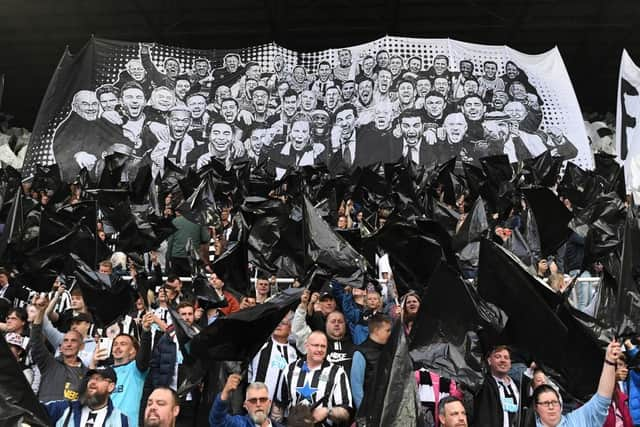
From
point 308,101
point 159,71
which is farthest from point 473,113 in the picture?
point 159,71

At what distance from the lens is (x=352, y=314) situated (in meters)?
6.63

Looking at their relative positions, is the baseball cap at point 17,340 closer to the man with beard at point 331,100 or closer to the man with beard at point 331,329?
the man with beard at point 331,329

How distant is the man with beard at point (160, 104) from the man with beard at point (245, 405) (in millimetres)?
8656

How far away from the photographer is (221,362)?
16.0 feet

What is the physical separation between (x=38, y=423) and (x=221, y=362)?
46.8 inches

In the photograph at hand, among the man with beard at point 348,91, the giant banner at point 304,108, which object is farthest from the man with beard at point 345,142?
the man with beard at point 348,91

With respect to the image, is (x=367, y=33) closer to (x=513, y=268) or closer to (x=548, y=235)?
(x=548, y=235)

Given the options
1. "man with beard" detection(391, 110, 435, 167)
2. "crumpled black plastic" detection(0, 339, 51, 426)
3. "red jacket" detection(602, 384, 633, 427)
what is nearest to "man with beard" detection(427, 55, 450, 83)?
"man with beard" detection(391, 110, 435, 167)

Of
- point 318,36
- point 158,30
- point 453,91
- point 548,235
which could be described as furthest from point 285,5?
point 548,235

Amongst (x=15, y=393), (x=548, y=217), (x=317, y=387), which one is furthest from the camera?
(x=548, y=217)

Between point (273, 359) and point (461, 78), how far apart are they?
8.73 metres

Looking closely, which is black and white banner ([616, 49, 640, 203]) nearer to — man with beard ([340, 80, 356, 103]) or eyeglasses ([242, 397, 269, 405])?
man with beard ([340, 80, 356, 103])

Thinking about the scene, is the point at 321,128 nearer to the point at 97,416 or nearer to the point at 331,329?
the point at 331,329

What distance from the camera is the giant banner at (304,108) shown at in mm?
12266
